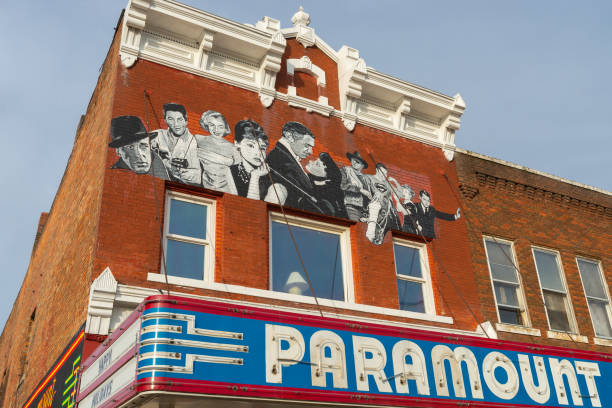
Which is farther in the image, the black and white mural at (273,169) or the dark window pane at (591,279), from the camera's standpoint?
the dark window pane at (591,279)

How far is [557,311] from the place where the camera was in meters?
14.9

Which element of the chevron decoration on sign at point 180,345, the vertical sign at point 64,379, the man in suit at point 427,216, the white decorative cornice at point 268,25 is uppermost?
the white decorative cornice at point 268,25

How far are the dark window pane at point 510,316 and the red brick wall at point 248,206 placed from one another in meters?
0.97

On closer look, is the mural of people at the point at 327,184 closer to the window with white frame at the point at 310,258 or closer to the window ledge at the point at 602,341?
the window with white frame at the point at 310,258

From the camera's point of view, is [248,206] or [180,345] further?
[248,206]

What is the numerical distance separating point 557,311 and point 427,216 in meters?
4.23

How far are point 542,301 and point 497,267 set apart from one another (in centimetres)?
139

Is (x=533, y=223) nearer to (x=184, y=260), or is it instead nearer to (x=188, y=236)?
(x=188, y=236)

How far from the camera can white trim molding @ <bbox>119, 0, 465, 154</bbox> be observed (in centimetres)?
1215

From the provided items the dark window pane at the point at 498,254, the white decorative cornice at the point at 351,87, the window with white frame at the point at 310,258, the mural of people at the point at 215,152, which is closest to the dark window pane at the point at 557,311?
the dark window pane at the point at 498,254

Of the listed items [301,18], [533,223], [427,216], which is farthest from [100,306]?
[533,223]

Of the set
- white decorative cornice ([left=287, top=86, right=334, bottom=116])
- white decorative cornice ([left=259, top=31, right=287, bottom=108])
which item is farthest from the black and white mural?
white decorative cornice ([left=259, top=31, right=287, bottom=108])

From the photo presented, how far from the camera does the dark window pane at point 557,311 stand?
14.7m

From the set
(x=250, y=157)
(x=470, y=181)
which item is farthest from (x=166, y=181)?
(x=470, y=181)
